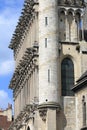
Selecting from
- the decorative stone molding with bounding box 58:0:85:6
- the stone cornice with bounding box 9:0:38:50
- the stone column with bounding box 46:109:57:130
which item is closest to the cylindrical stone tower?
the stone column with bounding box 46:109:57:130

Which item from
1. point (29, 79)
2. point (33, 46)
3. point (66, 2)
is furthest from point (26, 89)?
point (66, 2)

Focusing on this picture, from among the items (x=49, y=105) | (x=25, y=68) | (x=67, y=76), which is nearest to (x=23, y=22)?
(x=25, y=68)

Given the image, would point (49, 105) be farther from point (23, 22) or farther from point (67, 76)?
point (23, 22)

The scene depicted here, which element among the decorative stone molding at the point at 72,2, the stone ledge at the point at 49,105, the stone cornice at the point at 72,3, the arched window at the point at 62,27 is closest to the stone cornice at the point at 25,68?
the arched window at the point at 62,27

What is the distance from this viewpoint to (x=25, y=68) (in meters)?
62.7

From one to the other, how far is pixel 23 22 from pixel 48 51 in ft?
40.9

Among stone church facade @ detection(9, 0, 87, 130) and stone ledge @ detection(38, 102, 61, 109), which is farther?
stone church facade @ detection(9, 0, 87, 130)

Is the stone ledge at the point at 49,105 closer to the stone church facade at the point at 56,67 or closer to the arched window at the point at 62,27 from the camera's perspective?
the stone church facade at the point at 56,67

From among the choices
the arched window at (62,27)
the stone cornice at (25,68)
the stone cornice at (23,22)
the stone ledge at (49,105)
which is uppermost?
the stone cornice at (23,22)

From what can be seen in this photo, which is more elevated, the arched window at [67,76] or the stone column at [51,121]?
the arched window at [67,76]

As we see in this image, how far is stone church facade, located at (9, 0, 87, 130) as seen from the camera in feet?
173

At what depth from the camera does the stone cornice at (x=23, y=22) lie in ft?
197

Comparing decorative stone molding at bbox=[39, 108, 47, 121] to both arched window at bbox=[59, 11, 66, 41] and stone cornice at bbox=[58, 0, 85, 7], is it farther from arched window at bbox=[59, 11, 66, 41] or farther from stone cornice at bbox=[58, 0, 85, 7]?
stone cornice at bbox=[58, 0, 85, 7]

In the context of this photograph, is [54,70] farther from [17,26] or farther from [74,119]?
[17,26]
